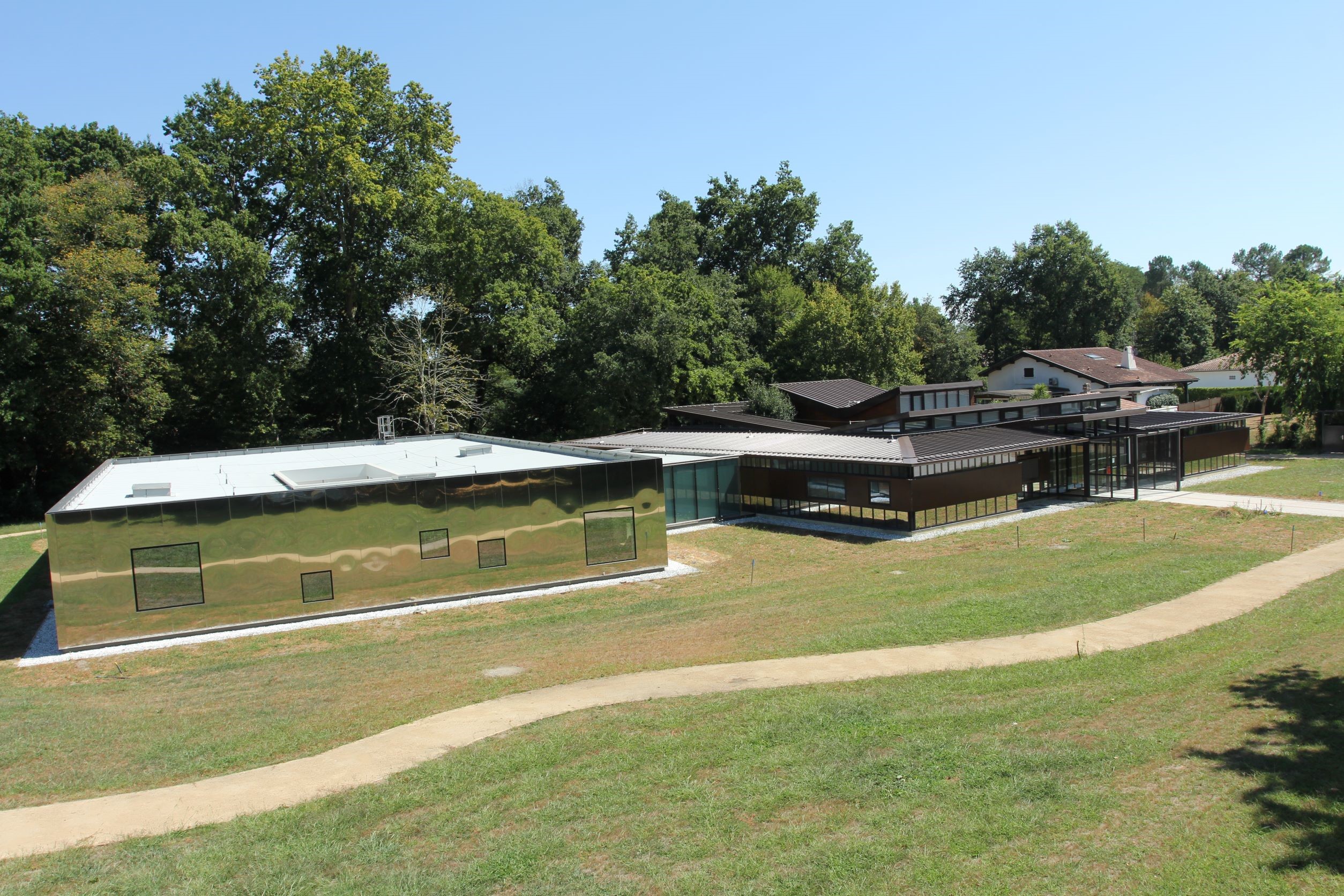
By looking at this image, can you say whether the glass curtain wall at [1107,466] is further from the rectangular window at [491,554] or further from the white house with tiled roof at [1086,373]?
the rectangular window at [491,554]

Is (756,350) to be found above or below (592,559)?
above

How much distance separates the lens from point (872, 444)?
32000 millimetres

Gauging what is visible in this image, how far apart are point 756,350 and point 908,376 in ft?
31.9

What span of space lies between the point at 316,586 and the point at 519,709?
36.7ft

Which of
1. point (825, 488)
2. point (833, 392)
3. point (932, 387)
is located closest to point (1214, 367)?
point (833, 392)

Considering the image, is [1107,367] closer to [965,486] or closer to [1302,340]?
[1302,340]

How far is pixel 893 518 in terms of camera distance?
30.0 m

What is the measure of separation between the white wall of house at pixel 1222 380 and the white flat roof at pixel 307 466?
51.0 meters

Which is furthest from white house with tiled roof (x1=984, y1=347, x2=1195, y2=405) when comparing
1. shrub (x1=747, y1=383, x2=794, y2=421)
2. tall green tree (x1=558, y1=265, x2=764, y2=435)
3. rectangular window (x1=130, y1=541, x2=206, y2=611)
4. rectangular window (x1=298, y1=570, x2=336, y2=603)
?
rectangular window (x1=130, y1=541, x2=206, y2=611)

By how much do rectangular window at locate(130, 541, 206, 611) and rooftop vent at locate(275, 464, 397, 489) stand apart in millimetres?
3358

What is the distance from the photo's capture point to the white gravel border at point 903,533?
2877 cm

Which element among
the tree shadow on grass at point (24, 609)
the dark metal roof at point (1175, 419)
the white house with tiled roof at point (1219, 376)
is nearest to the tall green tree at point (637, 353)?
the dark metal roof at point (1175, 419)

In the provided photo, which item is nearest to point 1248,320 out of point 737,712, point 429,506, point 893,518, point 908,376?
point 908,376

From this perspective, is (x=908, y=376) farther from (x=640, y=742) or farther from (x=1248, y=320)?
(x=640, y=742)
